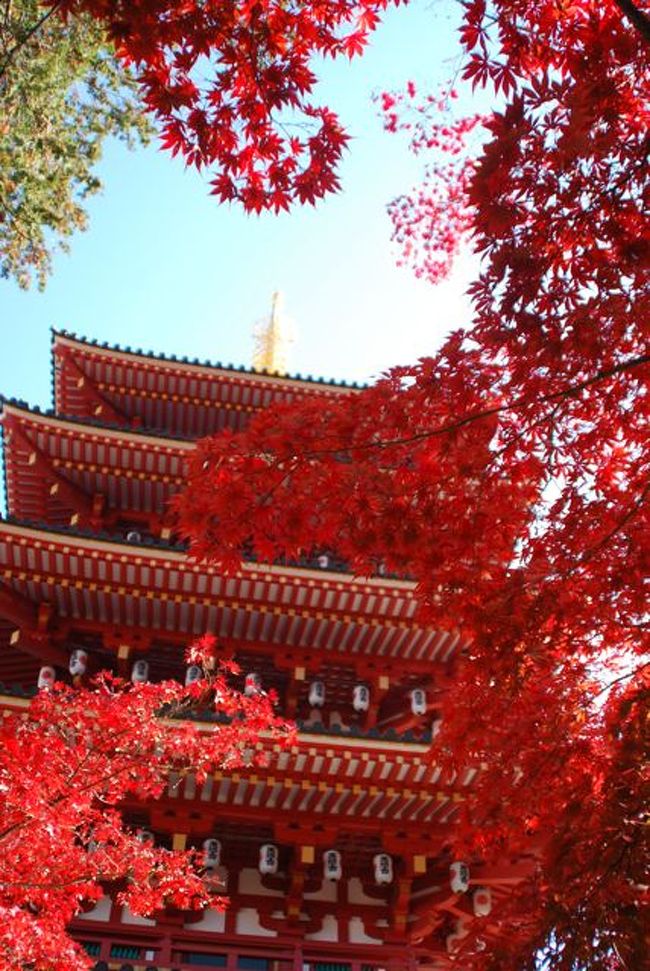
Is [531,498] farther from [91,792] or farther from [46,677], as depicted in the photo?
[46,677]

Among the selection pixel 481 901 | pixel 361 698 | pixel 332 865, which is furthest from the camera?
pixel 361 698

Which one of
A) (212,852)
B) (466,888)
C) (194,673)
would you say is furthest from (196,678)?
(466,888)

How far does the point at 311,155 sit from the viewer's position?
5250mm

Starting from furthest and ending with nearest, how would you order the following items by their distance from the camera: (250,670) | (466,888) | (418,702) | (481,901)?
(250,670) < (418,702) < (481,901) < (466,888)

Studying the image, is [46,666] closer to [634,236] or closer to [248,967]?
[248,967]

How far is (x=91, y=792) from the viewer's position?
Answer: 330 inches

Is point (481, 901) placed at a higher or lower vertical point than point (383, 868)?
lower

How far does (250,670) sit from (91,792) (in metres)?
4.24

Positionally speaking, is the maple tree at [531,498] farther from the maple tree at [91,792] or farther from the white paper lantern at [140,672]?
the white paper lantern at [140,672]

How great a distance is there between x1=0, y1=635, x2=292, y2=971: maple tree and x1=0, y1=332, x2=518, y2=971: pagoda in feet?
1.25

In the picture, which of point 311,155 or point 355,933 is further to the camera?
point 355,933

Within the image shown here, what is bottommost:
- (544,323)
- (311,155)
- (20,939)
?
(20,939)

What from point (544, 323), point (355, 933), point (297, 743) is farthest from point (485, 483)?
point (355, 933)

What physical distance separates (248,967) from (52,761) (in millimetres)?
3492
